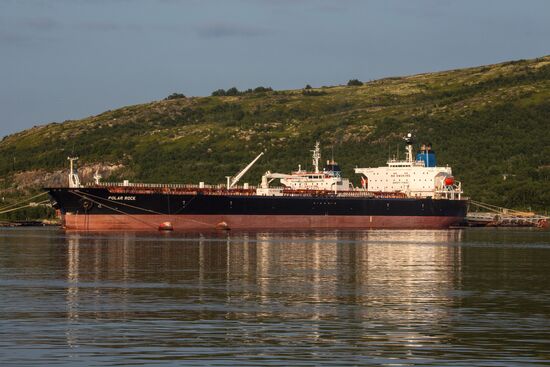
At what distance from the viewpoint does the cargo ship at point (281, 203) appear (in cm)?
10494

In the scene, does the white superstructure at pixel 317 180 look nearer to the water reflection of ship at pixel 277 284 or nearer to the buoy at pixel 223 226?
the buoy at pixel 223 226

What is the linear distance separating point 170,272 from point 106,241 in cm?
3043

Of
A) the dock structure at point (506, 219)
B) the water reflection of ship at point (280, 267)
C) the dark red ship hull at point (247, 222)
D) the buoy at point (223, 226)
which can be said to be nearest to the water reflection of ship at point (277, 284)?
the water reflection of ship at point (280, 267)

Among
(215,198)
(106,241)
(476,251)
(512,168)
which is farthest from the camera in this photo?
(512,168)

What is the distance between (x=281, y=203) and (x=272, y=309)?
79527mm

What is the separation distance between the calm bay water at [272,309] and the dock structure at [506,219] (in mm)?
73424

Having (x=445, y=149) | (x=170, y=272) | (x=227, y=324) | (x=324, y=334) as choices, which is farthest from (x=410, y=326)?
(x=445, y=149)

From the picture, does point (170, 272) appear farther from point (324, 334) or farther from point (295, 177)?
point (295, 177)

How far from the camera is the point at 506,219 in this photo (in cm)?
13838

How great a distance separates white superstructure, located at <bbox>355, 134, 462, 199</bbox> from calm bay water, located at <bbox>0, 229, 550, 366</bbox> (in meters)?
68.8

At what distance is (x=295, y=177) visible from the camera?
131 meters

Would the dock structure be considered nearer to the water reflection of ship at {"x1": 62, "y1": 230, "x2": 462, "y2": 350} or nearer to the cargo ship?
the cargo ship

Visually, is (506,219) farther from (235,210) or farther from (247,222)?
(235,210)

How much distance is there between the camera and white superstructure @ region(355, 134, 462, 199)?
5231 inches
